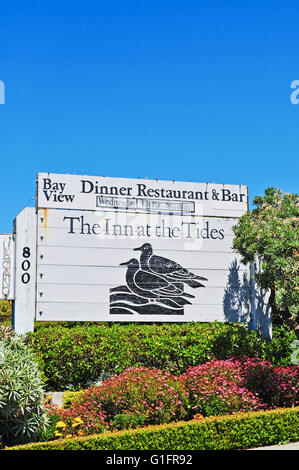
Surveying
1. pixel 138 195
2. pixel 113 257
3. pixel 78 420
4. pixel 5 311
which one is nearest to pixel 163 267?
pixel 113 257

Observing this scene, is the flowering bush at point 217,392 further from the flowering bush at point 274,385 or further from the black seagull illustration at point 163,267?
the black seagull illustration at point 163,267

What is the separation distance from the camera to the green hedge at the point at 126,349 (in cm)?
984

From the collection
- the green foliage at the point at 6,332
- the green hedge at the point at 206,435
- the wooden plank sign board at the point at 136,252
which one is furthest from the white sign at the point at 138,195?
the green hedge at the point at 206,435

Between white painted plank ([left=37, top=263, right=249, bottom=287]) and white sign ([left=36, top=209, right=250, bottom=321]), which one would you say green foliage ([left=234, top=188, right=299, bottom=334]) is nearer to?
white sign ([left=36, top=209, right=250, bottom=321])

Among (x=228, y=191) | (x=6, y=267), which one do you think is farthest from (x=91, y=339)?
(x=228, y=191)

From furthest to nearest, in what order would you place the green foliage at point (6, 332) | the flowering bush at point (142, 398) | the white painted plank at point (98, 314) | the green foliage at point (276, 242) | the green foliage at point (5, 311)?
the green foliage at point (5, 311)
the white painted plank at point (98, 314)
the green foliage at point (6, 332)
the green foliage at point (276, 242)
the flowering bush at point (142, 398)

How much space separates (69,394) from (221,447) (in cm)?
321

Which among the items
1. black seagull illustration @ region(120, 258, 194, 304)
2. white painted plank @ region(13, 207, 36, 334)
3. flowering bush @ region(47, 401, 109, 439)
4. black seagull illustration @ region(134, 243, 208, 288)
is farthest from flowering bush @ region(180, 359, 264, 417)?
white painted plank @ region(13, 207, 36, 334)

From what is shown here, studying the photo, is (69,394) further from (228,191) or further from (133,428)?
(228,191)

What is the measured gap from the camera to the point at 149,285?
11.3 m

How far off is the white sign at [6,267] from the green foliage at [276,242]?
506 centimetres

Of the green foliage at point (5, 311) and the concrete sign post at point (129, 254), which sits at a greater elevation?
the concrete sign post at point (129, 254)

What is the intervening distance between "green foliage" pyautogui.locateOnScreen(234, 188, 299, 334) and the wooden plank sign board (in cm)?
95

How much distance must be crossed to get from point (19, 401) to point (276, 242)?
205 inches
